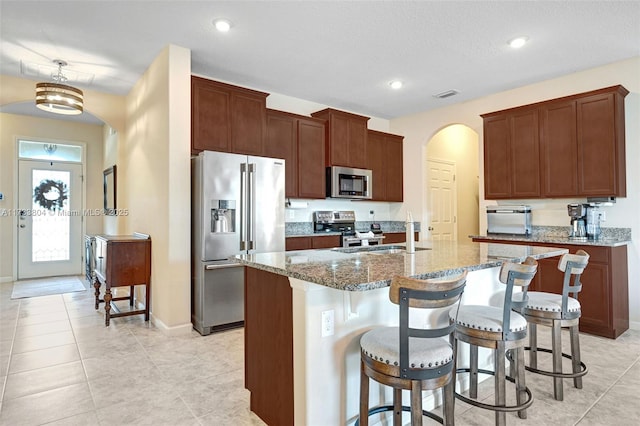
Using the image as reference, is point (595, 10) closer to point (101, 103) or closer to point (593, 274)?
point (593, 274)

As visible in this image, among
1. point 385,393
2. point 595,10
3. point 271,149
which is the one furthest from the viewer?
point 271,149

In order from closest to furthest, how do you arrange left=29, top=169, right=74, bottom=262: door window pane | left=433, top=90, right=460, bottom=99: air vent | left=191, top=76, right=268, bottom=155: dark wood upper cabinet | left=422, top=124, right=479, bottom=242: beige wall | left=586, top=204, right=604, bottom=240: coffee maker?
left=191, top=76, right=268, bottom=155: dark wood upper cabinet
left=586, top=204, right=604, bottom=240: coffee maker
left=433, top=90, right=460, bottom=99: air vent
left=29, top=169, right=74, bottom=262: door window pane
left=422, top=124, right=479, bottom=242: beige wall

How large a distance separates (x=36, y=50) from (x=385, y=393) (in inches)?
177

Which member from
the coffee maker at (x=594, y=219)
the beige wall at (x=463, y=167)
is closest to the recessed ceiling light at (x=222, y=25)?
the coffee maker at (x=594, y=219)

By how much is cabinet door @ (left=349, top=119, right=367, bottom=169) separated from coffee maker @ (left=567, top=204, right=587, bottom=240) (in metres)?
2.80

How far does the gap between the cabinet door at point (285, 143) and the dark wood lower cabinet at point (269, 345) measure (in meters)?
2.84

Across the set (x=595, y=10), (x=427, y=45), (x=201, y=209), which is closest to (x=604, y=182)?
(x=595, y=10)

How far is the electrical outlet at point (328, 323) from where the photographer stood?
67.4 inches

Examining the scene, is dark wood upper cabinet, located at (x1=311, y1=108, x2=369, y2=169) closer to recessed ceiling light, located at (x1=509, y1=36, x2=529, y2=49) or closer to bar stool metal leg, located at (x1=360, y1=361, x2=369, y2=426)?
recessed ceiling light, located at (x1=509, y1=36, x2=529, y2=49)

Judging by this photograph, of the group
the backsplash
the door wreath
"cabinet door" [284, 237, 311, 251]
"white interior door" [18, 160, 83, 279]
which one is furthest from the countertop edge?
the door wreath

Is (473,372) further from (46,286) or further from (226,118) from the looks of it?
(46,286)

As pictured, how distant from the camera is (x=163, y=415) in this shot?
2115 millimetres

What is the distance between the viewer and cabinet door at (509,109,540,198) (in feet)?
14.4

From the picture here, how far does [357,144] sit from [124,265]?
11.8 ft
